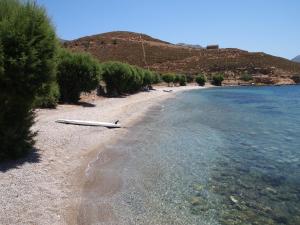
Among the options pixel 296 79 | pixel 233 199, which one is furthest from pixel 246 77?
pixel 233 199

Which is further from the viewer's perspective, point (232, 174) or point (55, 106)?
point (55, 106)

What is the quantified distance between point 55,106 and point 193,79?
8981 centimetres

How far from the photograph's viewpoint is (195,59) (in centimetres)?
14700

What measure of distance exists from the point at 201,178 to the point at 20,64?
7.03 meters

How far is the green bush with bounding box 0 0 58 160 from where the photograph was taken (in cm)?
1172

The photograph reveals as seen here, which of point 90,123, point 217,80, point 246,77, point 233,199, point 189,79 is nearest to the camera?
point 233,199

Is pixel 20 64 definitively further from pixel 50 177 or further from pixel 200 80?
pixel 200 80

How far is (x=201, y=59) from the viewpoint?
147375mm

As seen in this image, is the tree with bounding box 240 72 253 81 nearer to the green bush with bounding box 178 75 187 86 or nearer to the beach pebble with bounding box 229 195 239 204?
the green bush with bounding box 178 75 187 86

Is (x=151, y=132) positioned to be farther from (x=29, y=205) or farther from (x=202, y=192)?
(x=29, y=205)

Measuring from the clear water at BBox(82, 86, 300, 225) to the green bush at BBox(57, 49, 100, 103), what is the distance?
12.1 meters

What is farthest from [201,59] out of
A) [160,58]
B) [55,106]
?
[55,106]

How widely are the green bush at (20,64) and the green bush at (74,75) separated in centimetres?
2049

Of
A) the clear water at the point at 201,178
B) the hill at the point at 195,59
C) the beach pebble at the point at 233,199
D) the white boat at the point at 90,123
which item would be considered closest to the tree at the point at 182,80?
the hill at the point at 195,59
